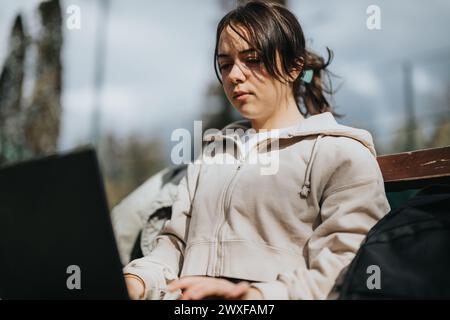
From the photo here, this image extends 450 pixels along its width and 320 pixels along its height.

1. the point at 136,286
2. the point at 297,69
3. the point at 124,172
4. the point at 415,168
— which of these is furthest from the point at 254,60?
the point at 124,172

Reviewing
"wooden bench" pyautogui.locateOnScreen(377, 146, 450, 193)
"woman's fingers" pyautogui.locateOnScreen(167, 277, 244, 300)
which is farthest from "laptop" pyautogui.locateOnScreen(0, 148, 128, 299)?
"wooden bench" pyautogui.locateOnScreen(377, 146, 450, 193)

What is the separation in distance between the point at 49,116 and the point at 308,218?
678 cm

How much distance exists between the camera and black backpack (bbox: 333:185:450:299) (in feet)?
3.96

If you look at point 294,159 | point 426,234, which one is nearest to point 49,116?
point 294,159

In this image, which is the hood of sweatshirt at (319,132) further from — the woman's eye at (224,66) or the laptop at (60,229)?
the laptop at (60,229)

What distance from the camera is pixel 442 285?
1.20 m

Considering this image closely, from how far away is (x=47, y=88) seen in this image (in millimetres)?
8031

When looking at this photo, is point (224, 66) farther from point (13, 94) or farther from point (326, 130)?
point (13, 94)

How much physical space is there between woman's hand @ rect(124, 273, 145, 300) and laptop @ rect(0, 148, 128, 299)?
377mm

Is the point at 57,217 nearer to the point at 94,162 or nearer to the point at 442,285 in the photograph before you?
the point at 94,162

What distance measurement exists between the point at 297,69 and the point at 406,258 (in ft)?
3.18

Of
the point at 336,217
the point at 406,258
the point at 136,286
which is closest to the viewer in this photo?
the point at 406,258

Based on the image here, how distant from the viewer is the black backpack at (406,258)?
3.96ft

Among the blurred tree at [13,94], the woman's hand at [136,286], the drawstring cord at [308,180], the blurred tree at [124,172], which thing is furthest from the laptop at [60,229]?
the blurred tree at [124,172]
